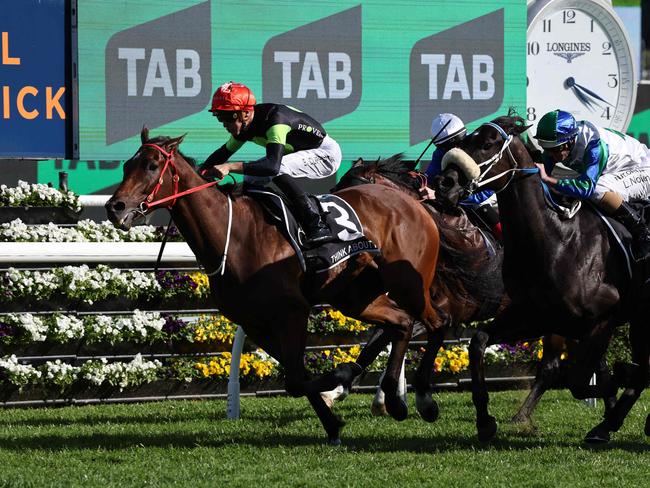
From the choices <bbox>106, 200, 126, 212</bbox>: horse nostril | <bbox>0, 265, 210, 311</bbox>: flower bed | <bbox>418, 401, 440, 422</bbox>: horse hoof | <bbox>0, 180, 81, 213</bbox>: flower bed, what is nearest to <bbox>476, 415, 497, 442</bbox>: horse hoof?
<bbox>418, 401, 440, 422</bbox>: horse hoof

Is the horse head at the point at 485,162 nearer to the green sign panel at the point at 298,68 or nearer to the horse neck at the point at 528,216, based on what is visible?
the horse neck at the point at 528,216

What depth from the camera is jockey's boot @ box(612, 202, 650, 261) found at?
22.0 ft

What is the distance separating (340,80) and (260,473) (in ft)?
20.0

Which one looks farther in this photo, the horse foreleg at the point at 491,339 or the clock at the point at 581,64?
the clock at the point at 581,64

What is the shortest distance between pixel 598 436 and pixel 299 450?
5.42ft

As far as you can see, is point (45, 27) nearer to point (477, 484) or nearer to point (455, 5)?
point (455, 5)

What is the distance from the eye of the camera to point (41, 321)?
8.74 m

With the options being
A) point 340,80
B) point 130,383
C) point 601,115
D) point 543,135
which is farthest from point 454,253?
point 601,115

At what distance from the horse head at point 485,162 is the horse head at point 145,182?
4.76ft

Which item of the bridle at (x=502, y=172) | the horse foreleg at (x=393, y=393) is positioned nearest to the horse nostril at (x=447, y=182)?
the bridle at (x=502, y=172)

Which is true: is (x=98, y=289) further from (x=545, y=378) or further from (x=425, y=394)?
(x=545, y=378)

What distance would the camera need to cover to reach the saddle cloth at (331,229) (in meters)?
6.88

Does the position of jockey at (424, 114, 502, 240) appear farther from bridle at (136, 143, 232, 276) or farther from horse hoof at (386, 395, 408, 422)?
bridle at (136, 143, 232, 276)

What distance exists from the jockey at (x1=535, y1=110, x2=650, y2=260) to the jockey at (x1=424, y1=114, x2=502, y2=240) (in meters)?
0.92
